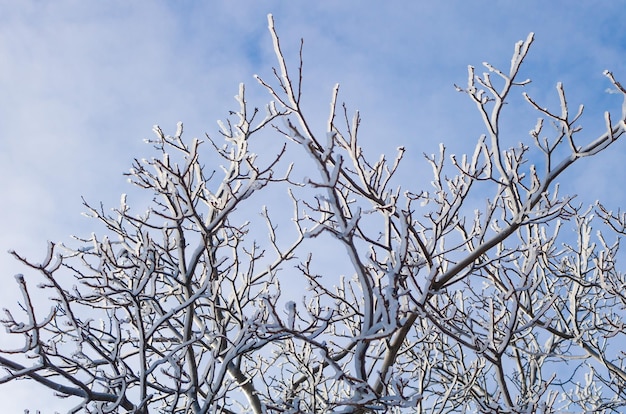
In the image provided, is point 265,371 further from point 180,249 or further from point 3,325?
point 3,325

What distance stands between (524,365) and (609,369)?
3.87 feet

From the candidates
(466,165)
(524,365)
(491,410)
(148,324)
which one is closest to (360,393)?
(491,410)

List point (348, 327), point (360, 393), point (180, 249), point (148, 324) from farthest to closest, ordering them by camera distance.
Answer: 1. point (348, 327)
2. point (148, 324)
3. point (180, 249)
4. point (360, 393)

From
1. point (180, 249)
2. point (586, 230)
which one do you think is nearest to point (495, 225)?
point (586, 230)

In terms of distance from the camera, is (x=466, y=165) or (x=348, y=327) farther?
(x=348, y=327)

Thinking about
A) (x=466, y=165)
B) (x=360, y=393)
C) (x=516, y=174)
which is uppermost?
(x=466, y=165)

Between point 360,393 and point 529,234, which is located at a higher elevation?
point 529,234

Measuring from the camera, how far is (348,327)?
22.1 feet

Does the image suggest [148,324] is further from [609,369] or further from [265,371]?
[609,369]

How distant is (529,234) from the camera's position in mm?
6742

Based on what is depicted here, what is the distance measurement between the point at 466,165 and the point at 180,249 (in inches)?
93.3

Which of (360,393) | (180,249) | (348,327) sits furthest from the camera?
(348,327)

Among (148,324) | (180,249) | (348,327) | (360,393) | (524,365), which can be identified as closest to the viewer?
(360,393)

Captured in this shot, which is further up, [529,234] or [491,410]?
[529,234]
